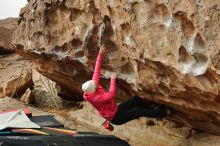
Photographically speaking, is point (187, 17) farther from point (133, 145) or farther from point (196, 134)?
point (133, 145)

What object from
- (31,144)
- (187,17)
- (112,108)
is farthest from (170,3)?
(31,144)

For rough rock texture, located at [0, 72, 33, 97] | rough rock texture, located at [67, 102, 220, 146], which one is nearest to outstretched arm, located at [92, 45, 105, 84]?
rough rock texture, located at [67, 102, 220, 146]

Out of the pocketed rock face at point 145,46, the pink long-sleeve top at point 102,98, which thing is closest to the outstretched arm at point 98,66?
the pink long-sleeve top at point 102,98

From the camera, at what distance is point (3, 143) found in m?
5.07

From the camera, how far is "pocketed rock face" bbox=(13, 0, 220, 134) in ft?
15.0

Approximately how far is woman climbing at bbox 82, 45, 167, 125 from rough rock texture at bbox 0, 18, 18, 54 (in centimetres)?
910

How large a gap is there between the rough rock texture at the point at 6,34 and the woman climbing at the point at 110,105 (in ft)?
29.8

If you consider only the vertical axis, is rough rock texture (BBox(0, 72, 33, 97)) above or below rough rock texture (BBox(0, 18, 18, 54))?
below

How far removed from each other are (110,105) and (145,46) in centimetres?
110

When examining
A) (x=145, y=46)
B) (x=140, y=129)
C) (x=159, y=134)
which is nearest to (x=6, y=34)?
(x=140, y=129)

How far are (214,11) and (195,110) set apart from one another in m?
1.66

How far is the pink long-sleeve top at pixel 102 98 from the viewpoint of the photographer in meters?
5.90

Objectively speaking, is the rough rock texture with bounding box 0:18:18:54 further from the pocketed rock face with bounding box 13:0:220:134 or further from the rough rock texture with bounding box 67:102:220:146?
the rough rock texture with bounding box 67:102:220:146

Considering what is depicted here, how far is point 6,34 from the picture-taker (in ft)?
48.0
